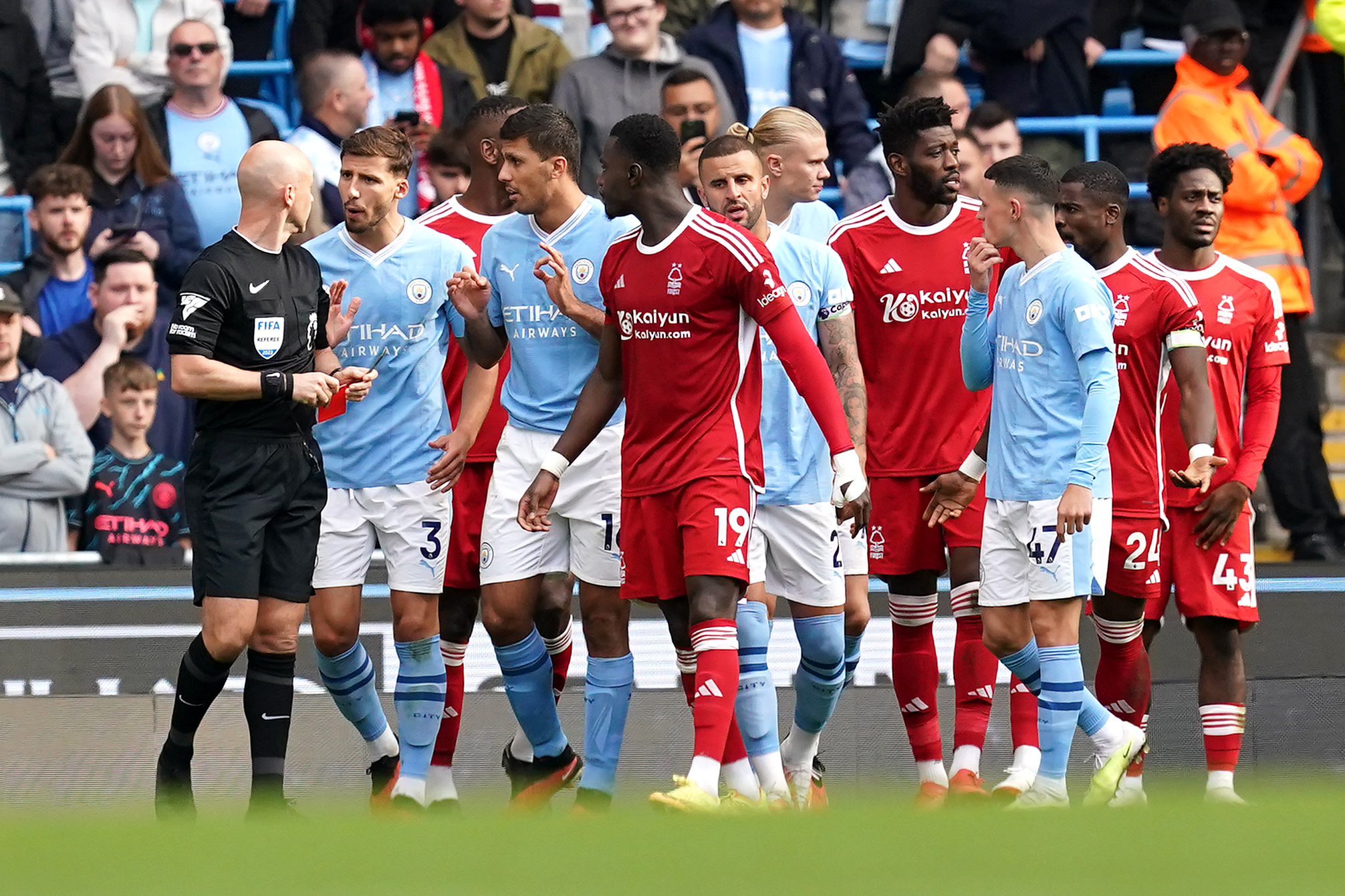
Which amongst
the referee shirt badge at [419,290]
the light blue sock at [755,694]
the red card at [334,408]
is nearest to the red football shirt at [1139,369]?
the light blue sock at [755,694]

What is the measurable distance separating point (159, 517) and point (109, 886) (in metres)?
5.78

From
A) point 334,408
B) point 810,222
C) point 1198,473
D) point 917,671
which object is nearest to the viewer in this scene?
point 334,408

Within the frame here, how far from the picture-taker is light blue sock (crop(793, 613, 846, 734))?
730 centimetres

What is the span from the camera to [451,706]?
773 cm

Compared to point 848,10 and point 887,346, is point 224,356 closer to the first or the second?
point 887,346

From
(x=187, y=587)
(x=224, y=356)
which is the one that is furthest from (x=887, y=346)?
(x=187, y=587)

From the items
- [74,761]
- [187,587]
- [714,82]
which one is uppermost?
[714,82]

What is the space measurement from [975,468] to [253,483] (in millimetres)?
2634

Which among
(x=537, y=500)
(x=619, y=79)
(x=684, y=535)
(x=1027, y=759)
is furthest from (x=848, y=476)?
(x=619, y=79)

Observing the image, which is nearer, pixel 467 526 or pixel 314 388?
pixel 314 388

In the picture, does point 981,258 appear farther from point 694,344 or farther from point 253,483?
point 253,483

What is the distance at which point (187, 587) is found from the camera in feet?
28.8

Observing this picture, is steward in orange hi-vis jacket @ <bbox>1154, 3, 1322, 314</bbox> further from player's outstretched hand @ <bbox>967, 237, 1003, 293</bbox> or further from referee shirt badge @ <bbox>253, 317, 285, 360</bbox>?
referee shirt badge @ <bbox>253, 317, 285, 360</bbox>

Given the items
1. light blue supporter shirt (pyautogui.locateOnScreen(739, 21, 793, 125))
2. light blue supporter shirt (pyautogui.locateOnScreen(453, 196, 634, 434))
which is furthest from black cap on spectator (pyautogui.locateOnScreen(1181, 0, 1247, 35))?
light blue supporter shirt (pyautogui.locateOnScreen(453, 196, 634, 434))
